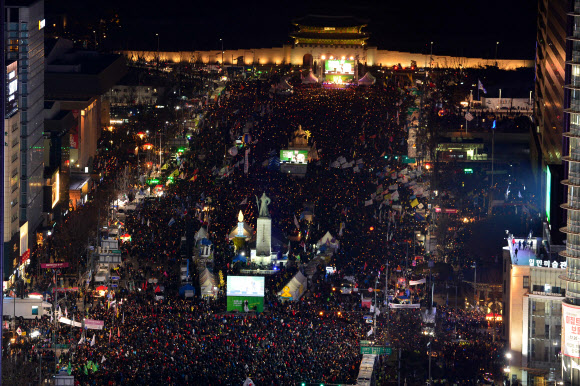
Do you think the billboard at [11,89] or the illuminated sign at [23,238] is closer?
the billboard at [11,89]

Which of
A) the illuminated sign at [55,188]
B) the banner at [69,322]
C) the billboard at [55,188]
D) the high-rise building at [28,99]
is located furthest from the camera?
the illuminated sign at [55,188]

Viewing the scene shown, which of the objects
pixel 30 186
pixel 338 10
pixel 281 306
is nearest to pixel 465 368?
pixel 281 306

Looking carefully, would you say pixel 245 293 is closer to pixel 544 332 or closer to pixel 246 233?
pixel 246 233

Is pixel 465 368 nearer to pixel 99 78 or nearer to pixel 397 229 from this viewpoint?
pixel 397 229

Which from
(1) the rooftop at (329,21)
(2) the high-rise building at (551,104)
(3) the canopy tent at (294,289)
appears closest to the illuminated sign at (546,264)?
(2) the high-rise building at (551,104)

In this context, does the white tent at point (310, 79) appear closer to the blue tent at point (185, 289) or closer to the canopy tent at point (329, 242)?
the canopy tent at point (329, 242)

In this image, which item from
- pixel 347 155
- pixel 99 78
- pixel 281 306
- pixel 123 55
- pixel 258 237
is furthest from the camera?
pixel 123 55

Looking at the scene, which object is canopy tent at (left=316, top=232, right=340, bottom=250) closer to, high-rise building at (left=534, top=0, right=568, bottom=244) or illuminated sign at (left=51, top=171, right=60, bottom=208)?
high-rise building at (left=534, top=0, right=568, bottom=244)

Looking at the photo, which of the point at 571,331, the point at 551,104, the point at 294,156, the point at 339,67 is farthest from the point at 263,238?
the point at 339,67
